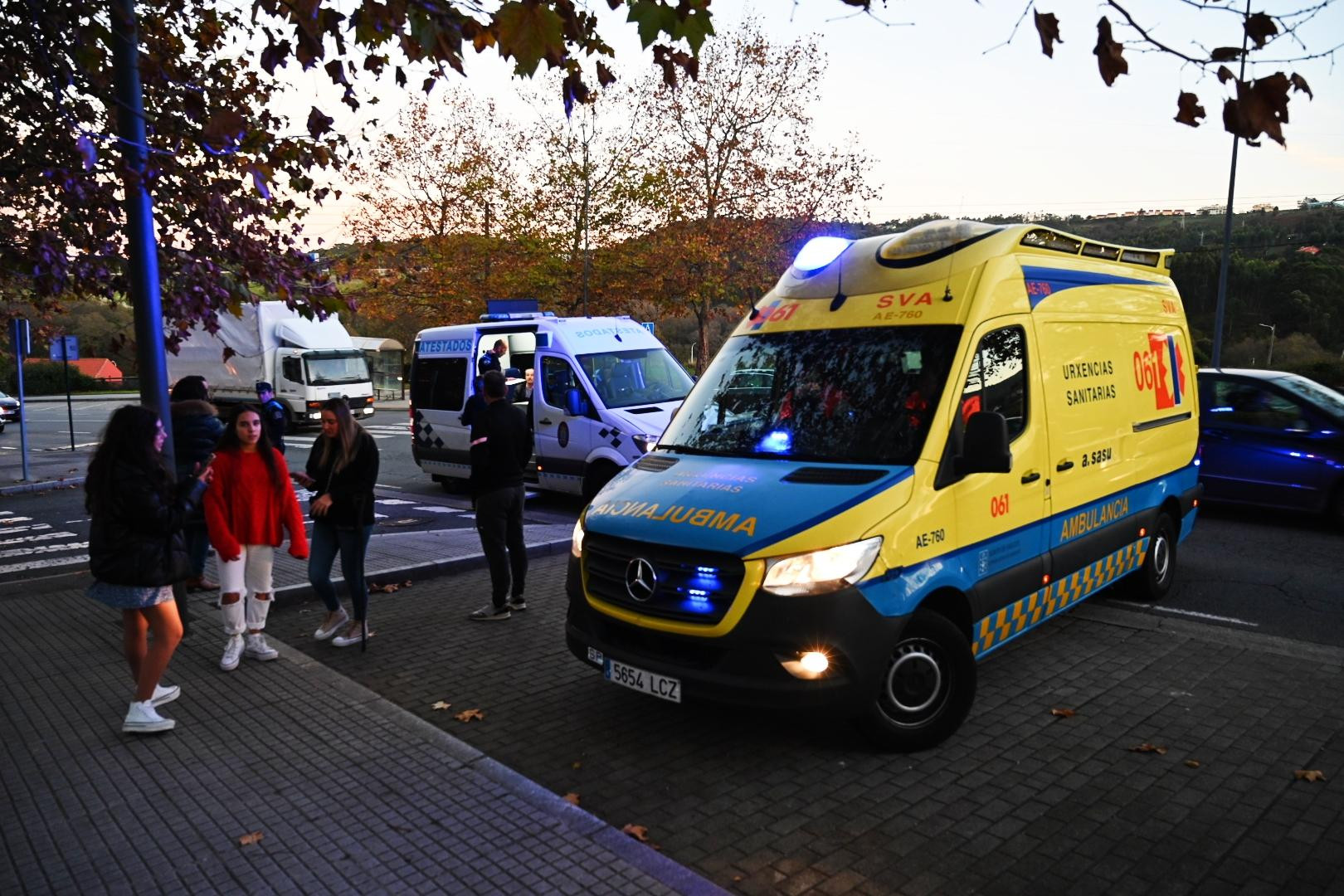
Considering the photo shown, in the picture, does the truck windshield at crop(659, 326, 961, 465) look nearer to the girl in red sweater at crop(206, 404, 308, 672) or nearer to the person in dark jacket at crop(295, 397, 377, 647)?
the person in dark jacket at crop(295, 397, 377, 647)

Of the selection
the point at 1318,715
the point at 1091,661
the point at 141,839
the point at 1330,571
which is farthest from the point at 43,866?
the point at 1330,571

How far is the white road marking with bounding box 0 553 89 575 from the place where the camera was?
9.72m

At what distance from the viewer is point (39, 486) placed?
675 inches

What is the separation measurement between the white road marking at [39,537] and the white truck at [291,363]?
50.8 ft

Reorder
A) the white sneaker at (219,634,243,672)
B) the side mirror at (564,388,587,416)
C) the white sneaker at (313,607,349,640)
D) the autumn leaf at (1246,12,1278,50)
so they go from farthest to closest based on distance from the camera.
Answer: the side mirror at (564,388,587,416) < the white sneaker at (313,607,349,640) < the white sneaker at (219,634,243,672) < the autumn leaf at (1246,12,1278,50)

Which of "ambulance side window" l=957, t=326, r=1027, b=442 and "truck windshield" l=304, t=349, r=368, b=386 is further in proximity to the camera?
"truck windshield" l=304, t=349, r=368, b=386

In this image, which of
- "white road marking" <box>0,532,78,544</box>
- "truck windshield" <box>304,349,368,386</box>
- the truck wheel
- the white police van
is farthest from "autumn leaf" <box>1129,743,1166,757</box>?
"truck windshield" <box>304,349,368,386</box>

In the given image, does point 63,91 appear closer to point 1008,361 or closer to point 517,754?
point 517,754

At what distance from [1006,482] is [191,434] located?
616 centimetres

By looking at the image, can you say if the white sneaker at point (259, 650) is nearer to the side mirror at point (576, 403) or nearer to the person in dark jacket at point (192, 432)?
the person in dark jacket at point (192, 432)

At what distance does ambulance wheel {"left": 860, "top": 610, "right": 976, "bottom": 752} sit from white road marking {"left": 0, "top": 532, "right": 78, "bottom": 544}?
11139mm

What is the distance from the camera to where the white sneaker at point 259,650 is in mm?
6305

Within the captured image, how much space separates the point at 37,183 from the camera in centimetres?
783

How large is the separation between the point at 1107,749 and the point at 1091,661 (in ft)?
4.79
